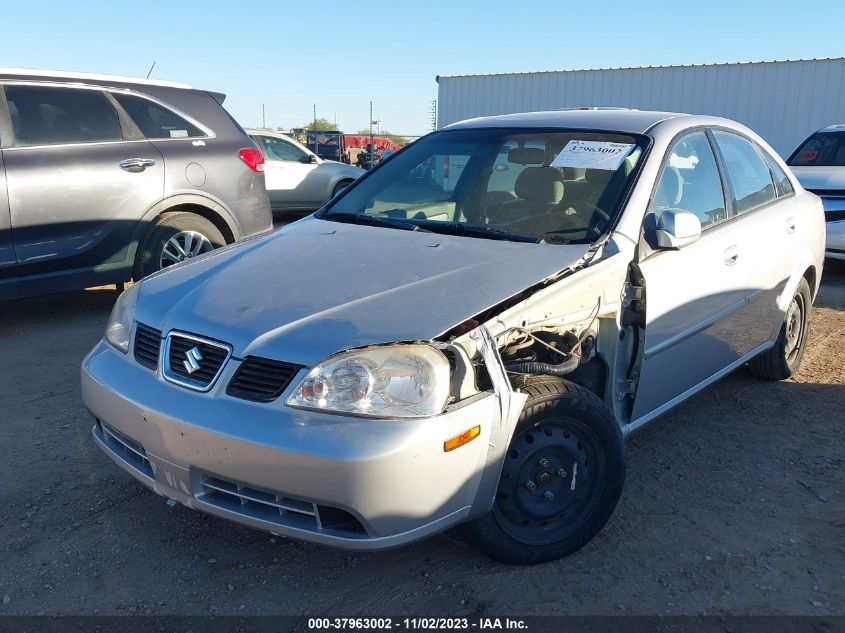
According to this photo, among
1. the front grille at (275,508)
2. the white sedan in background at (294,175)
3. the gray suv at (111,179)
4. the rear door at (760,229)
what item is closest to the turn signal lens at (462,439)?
the front grille at (275,508)

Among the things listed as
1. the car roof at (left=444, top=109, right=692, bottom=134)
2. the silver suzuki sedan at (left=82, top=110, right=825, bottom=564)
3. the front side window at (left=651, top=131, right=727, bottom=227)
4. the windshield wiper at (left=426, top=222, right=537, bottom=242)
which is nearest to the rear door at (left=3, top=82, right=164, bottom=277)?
the silver suzuki sedan at (left=82, top=110, right=825, bottom=564)

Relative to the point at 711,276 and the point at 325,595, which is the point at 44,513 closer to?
the point at 325,595

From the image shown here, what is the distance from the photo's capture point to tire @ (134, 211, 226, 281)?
229 inches

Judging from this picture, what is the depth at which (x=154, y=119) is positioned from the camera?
594cm

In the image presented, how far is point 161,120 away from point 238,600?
454cm

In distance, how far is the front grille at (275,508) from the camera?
2.28m

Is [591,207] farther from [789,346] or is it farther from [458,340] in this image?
[789,346]

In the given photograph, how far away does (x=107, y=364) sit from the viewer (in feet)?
9.11

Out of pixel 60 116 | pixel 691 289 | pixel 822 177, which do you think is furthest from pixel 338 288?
pixel 822 177

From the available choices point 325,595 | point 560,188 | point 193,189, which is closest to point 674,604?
point 325,595

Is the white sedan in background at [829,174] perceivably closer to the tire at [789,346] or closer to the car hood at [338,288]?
the tire at [789,346]

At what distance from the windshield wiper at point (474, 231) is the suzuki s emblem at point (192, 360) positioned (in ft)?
4.18

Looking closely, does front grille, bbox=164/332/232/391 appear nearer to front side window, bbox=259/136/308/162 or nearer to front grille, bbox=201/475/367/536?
front grille, bbox=201/475/367/536

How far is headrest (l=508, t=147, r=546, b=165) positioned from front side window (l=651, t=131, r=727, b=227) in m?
0.58
